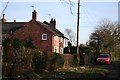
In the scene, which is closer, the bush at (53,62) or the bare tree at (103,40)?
the bush at (53,62)

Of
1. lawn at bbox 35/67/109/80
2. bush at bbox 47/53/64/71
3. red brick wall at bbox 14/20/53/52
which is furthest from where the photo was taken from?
red brick wall at bbox 14/20/53/52

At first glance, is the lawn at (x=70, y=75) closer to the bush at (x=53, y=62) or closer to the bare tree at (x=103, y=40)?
the bush at (x=53, y=62)

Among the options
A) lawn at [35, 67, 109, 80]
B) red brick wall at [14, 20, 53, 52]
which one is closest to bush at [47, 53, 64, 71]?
lawn at [35, 67, 109, 80]

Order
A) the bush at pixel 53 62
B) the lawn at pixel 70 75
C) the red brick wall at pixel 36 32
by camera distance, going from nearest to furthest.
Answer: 1. the lawn at pixel 70 75
2. the bush at pixel 53 62
3. the red brick wall at pixel 36 32

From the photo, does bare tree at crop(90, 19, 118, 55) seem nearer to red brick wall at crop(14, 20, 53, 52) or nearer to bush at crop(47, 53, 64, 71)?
red brick wall at crop(14, 20, 53, 52)

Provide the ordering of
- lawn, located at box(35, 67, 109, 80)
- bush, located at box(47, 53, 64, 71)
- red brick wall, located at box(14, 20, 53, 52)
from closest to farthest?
1. lawn, located at box(35, 67, 109, 80)
2. bush, located at box(47, 53, 64, 71)
3. red brick wall, located at box(14, 20, 53, 52)

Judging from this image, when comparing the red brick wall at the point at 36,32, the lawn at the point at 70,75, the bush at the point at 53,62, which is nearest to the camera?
the lawn at the point at 70,75

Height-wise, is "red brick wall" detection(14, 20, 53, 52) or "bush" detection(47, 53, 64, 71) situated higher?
"red brick wall" detection(14, 20, 53, 52)

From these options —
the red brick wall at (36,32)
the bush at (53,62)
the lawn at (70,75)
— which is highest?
the red brick wall at (36,32)

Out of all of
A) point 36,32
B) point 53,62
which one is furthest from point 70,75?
point 36,32

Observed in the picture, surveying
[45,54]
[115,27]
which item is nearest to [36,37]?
[115,27]

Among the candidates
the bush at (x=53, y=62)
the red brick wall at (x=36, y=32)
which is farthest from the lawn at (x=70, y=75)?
the red brick wall at (x=36, y=32)

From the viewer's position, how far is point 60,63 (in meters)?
28.6

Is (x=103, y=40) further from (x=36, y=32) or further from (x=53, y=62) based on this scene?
(x=53, y=62)
